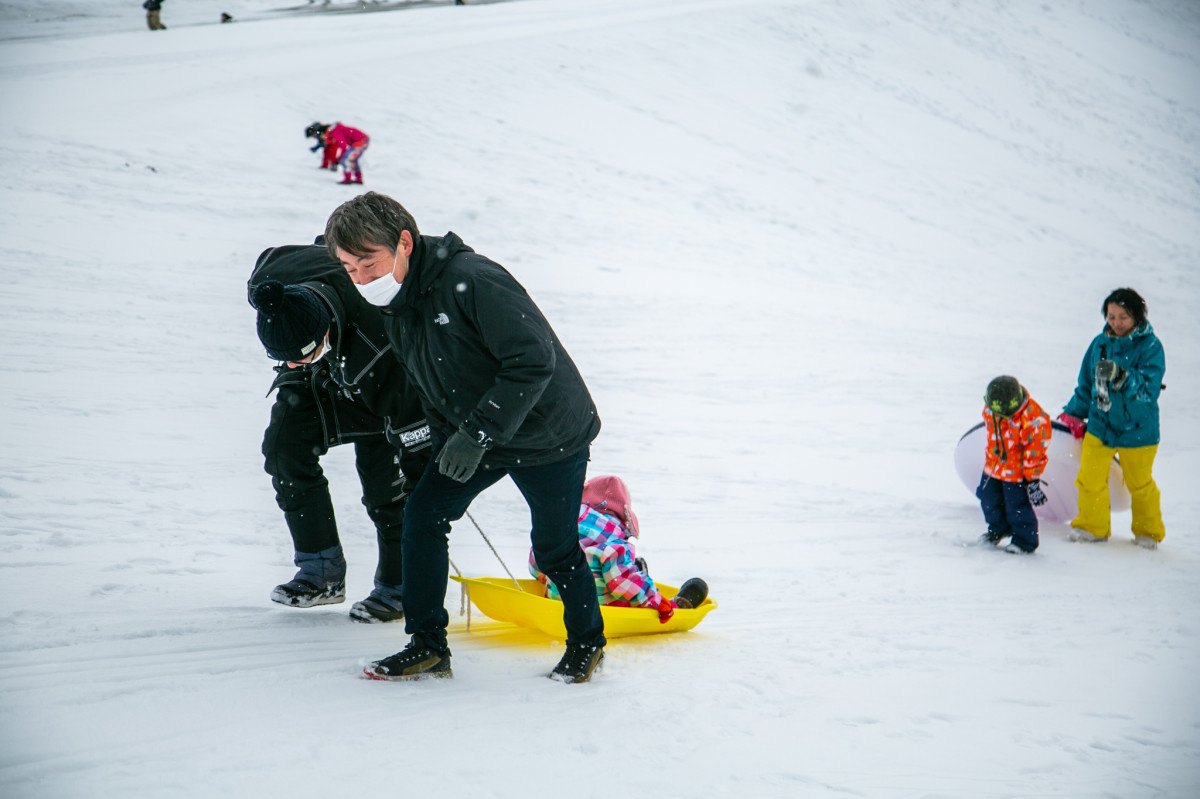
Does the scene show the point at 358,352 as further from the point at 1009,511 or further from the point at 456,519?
the point at 1009,511

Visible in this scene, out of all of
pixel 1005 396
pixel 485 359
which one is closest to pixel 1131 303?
pixel 1005 396

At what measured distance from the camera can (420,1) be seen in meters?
26.8

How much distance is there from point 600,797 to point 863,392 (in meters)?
7.21

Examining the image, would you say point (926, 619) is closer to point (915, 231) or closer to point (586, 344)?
point (586, 344)

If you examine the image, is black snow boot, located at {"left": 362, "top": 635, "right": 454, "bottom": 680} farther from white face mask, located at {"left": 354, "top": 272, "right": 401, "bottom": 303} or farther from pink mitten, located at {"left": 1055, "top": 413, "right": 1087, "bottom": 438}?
pink mitten, located at {"left": 1055, "top": 413, "right": 1087, "bottom": 438}

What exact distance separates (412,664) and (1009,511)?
3825 mm

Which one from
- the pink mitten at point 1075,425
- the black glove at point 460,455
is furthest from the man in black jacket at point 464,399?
the pink mitten at point 1075,425

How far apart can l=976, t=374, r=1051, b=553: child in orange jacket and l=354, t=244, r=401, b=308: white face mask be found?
3.78m

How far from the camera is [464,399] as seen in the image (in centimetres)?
260

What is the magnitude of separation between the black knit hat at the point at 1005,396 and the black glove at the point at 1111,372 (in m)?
0.56

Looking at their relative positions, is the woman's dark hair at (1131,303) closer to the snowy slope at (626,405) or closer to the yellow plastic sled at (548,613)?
the snowy slope at (626,405)

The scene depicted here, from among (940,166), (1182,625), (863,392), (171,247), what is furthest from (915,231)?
(1182,625)

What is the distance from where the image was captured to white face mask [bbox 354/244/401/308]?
2516 mm

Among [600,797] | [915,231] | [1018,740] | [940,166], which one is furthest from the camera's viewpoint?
[940,166]
